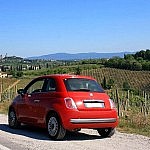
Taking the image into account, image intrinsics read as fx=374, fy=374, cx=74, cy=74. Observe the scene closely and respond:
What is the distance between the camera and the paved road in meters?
7.88

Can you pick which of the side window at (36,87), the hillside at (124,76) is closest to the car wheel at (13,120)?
the side window at (36,87)

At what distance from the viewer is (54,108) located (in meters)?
8.89

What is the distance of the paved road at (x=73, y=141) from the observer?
7883 millimetres

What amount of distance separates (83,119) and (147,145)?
1.56 m

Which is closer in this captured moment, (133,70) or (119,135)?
(119,135)

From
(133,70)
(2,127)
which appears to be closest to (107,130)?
(2,127)

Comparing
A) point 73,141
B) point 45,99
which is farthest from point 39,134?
point 73,141

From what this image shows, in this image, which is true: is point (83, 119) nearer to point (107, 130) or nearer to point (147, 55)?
point (107, 130)

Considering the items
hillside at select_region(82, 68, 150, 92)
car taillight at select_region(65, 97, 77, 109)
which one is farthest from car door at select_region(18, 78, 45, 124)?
hillside at select_region(82, 68, 150, 92)

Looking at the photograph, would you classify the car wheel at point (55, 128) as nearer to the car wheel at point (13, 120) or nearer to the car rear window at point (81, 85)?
the car rear window at point (81, 85)

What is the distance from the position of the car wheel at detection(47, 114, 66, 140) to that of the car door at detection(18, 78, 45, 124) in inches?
32.2

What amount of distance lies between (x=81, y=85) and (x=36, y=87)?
70.8 inches

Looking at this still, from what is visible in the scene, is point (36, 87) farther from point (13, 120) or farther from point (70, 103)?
point (70, 103)

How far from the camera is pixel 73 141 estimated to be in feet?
28.6
